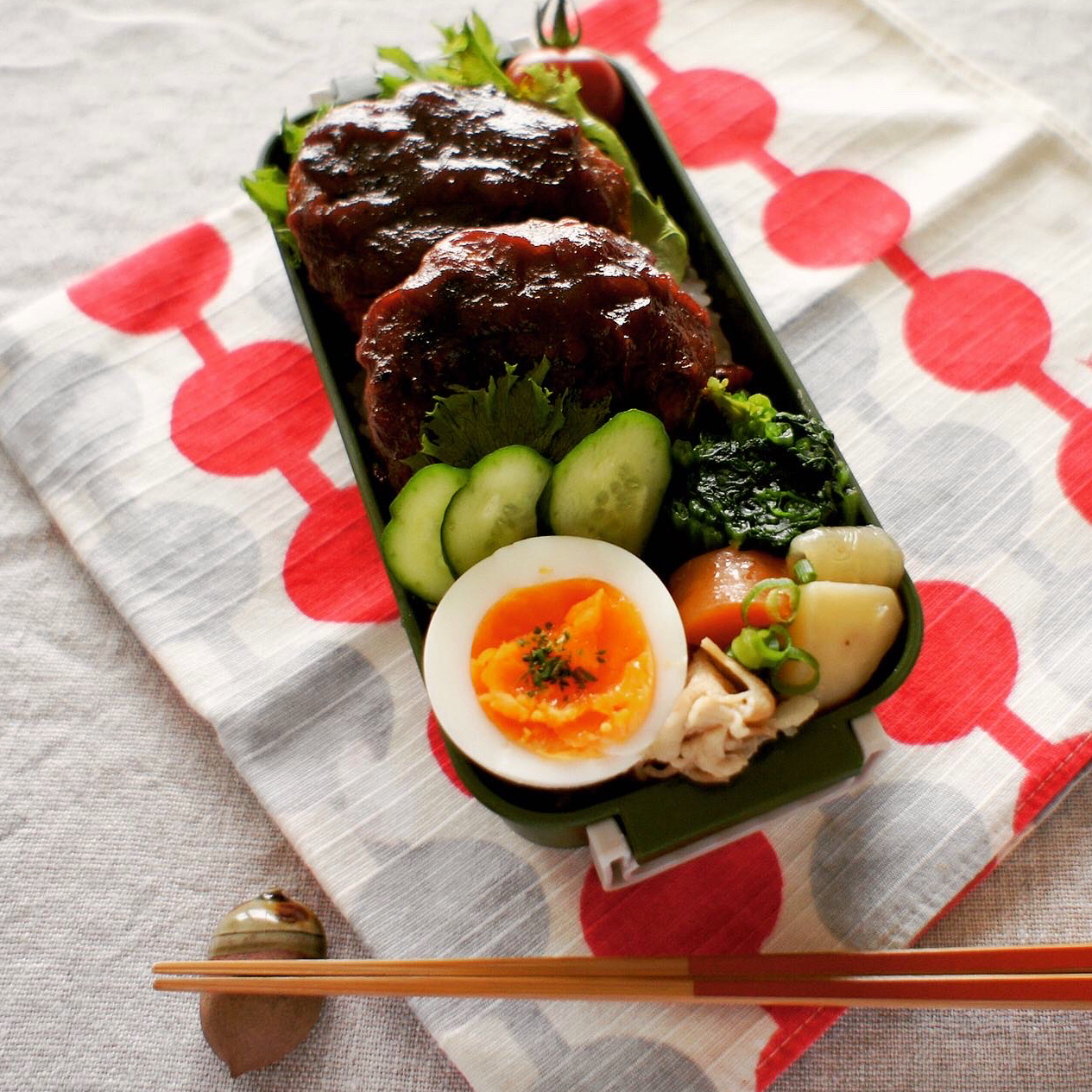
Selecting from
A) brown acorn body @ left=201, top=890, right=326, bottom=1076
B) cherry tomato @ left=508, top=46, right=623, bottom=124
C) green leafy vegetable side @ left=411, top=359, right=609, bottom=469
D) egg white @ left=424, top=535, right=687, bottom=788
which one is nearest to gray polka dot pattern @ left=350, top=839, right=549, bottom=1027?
brown acorn body @ left=201, top=890, right=326, bottom=1076

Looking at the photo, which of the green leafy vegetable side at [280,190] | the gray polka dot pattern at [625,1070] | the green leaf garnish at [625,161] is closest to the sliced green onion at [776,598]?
the gray polka dot pattern at [625,1070]

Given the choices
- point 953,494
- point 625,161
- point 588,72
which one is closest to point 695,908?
point 953,494

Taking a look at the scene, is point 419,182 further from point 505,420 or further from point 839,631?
point 839,631

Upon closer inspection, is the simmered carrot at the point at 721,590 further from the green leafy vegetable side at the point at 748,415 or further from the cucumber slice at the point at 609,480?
the green leafy vegetable side at the point at 748,415

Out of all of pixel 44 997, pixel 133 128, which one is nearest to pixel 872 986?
pixel 44 997

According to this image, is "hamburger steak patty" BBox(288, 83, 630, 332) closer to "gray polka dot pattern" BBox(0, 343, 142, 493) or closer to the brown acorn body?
"gray polka dot pattern" BBox(0, 343, 142, 493)

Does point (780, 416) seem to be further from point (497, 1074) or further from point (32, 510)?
point (32, 510)
